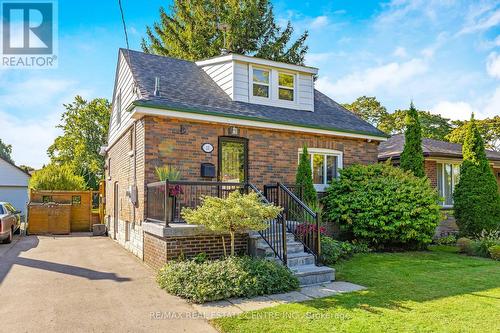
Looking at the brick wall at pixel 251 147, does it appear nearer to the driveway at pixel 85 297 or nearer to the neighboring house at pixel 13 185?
the driveway at pixel 85 297

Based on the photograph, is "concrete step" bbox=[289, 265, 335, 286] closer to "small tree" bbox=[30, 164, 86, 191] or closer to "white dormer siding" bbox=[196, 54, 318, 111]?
"white dormer siding" bbox=[196, 54, 318, 111]

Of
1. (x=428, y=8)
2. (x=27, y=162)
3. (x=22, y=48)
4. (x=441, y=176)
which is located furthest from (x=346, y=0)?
(x=27, y=162)

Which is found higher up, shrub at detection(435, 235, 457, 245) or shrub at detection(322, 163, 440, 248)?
shrub at detection(322, 163, 440, 248)

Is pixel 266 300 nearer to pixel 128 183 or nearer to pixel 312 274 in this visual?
pixel 312 274

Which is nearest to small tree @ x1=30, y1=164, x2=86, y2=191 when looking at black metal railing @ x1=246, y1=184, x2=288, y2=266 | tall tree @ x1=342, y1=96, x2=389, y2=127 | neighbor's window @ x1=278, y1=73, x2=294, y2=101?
neighbor's window @ x1=278, y1=73, x2=294, y2=101

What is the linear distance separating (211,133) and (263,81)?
319cm

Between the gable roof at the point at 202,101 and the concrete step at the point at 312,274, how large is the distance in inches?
177

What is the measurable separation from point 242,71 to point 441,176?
30.6 ft

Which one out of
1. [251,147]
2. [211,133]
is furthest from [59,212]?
[251,147]

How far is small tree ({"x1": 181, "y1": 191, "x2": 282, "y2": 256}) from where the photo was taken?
6.38m

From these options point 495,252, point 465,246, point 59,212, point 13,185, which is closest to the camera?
point 495,252

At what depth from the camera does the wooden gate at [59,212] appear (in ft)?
49.0

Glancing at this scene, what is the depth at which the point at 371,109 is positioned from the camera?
32625 mm

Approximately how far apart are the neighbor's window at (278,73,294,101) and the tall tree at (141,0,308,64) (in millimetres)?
12068
